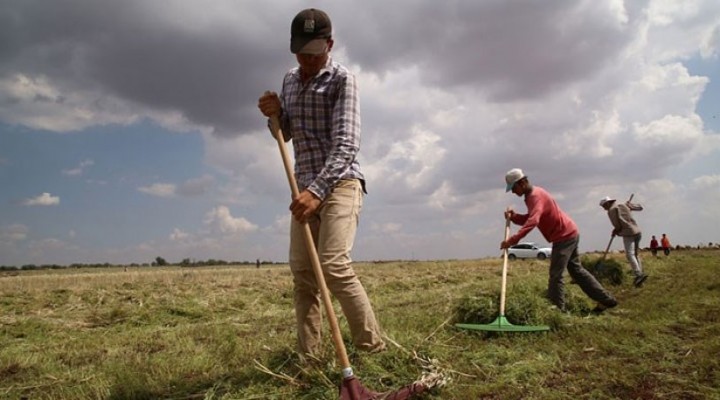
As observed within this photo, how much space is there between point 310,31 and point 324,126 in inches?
25.2

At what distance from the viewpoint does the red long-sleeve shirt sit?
6.74 m

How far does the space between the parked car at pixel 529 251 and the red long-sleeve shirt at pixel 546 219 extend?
2969 cm

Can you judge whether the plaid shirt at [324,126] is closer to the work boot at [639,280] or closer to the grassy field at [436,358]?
the grassy field at [436,358]

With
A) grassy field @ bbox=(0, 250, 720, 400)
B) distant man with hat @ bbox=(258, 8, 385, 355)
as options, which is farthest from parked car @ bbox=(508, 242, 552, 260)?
distant man with hat @ bbox=(258, 8, 385, 355)

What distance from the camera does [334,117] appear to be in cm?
340

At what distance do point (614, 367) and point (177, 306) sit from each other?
803cm

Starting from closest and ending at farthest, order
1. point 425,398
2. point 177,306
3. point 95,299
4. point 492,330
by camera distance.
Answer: point 425,398
point 492,330
point 177,306
point 95,299

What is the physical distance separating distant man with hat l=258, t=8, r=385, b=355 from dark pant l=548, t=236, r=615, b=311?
4006 millimetres

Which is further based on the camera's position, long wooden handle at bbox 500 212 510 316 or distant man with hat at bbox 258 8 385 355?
long wooden handle at bbox 500 212 510 316

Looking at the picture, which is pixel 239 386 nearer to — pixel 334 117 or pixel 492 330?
pixel 334 117

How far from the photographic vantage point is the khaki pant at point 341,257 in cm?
328

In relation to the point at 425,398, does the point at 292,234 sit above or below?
above

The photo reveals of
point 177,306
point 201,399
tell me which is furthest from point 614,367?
point 177,306

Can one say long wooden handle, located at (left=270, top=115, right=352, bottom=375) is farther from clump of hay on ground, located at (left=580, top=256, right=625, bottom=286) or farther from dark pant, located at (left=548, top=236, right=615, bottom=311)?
clump of hay on ground, located at (left=580, top=256, right=625, bottom=286)
